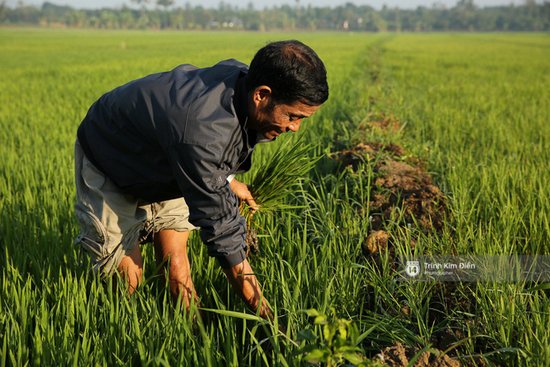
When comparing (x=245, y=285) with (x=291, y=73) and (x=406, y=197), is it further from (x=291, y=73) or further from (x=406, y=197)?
(x=406, y=197)

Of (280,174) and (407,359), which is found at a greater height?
(280,174)

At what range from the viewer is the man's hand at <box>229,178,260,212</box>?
7.25 feet

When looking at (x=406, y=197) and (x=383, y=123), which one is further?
(x=383, y=123)

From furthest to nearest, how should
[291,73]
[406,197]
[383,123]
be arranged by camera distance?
1. [383,123]
2. [406,197]
3. [291,73]

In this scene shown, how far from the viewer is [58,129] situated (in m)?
5.38

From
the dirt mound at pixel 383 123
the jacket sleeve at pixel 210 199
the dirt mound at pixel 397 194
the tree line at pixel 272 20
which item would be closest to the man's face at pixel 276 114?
the jacket sleeve at pixel 210 199

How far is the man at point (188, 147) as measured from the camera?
1558mm

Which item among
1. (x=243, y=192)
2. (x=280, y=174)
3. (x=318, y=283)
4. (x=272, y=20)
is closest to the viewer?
(x=318, y=283)

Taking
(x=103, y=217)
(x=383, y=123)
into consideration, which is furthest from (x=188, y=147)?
(x=383, y=123)

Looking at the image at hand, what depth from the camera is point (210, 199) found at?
1604 millimetres

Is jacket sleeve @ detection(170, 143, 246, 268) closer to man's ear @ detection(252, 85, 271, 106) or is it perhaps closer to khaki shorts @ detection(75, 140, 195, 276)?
man's ear @ detection(252, 85, 271, 106)

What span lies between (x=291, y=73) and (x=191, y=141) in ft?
1.11

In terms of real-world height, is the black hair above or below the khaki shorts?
above

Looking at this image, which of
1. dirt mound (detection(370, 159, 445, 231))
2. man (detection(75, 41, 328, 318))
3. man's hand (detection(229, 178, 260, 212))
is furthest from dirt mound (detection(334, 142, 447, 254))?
man (detection(75, 41, 328, 318))
